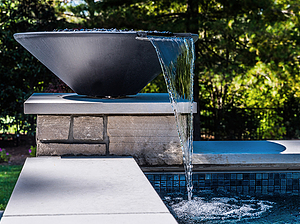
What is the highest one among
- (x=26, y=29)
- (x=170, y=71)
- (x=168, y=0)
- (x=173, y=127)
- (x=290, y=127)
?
(x=168, y=0)

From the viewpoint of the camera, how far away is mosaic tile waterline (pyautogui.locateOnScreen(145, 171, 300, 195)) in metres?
3.10

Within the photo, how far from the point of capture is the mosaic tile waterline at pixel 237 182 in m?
3.10

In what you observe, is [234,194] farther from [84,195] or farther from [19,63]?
[19,63]

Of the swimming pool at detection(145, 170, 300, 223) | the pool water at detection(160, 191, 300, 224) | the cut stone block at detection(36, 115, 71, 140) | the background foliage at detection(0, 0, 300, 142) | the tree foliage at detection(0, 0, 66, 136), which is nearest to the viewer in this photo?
the pool water at detection(160, 191, 300, 224)

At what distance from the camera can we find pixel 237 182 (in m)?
3.12

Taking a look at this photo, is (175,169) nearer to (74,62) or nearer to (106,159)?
(106,159)

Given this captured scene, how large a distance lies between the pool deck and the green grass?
8.18 feet

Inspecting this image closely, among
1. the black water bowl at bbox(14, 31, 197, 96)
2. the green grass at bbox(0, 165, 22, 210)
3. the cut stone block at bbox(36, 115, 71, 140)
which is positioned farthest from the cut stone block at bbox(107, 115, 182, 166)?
the green grass at bbox(0, 165, 22, 210)

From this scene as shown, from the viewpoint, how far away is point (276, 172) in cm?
314

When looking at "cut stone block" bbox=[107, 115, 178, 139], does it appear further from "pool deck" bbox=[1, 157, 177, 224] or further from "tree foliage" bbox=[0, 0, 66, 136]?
"tree foliage" bbox=[0, 0, 66, 136]

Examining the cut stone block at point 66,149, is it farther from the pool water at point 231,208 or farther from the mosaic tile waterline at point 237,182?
the pool water at point 231,208

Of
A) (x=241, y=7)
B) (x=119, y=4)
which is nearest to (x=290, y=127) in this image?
(x=241, y=7)

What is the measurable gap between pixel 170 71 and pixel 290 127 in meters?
7.28

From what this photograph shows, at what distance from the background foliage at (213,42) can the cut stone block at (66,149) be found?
503 cm
